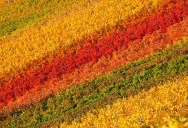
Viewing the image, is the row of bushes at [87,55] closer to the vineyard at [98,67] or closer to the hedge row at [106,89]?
the vineyard at [98,67]

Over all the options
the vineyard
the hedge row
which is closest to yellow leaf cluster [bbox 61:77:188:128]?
the vineyard

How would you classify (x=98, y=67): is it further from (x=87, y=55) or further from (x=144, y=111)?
(x=144, y=111)

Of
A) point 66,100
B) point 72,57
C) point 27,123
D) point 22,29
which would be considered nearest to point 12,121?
point 27,123

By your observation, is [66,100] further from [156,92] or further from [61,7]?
[61,7]

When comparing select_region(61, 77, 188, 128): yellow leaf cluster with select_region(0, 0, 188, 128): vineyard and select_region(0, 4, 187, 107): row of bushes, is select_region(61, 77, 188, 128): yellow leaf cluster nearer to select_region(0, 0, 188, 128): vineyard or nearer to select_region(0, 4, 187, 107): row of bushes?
select_region(0, 0, 188, 128): vineyard

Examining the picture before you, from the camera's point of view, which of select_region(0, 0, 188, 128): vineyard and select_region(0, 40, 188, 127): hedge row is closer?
select_region(0, 0, 188, 128): vineyard

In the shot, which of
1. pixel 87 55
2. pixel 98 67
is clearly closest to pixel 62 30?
pixel 87 55
